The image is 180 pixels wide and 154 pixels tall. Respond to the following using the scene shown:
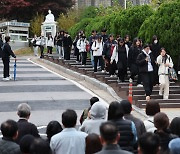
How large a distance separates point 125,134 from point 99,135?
416mm

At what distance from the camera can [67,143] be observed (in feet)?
21.1

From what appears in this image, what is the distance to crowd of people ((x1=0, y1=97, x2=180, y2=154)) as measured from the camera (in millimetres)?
5422

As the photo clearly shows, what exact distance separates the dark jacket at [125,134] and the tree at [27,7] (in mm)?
43528

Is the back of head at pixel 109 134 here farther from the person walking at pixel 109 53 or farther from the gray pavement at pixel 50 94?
the person walking at pixel 109 53

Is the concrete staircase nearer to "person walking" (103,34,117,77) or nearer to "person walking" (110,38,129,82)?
"person walking" (103,34,117,77)

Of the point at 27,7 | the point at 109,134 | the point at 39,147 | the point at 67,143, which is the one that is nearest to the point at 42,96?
the point at 67,143

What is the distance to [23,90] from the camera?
18719mm

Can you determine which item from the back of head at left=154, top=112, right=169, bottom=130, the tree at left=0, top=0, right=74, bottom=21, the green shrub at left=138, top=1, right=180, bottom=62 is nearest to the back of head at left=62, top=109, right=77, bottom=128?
the back of head at left=154, top=112, right=169, bottom=130

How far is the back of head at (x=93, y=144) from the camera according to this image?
6.43 m

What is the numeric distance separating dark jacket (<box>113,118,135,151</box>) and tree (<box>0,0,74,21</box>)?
143ft

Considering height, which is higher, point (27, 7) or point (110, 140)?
point (27, 7)

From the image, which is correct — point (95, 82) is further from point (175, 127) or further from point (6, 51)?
point (175, 127)

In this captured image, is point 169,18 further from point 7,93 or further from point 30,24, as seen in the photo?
point 30,24

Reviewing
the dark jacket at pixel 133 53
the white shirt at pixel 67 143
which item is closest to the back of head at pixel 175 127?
the white shirt at pixel 67 143
